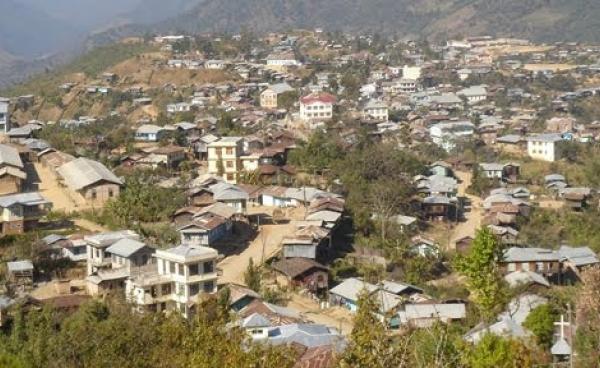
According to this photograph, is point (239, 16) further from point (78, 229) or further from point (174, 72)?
point (78, 229)

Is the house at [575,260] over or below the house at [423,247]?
below

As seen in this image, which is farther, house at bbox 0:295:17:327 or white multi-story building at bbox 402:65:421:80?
white multi-story building at bbox 402:65:421:80

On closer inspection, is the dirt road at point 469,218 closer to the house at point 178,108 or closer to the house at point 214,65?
the house at point 178,108

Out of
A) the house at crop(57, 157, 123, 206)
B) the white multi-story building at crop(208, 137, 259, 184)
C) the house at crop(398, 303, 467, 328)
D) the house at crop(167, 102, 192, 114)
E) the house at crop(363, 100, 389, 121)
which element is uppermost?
the house at crop(167, 102, 192, 114)

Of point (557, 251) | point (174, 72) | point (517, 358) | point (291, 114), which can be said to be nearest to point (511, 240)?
point (557, 251)

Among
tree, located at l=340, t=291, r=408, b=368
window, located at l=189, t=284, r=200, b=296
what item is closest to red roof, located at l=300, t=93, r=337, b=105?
window, located at l=189, t=284, r=200, b=296

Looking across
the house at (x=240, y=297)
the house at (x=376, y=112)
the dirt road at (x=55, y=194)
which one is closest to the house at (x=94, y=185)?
the dirt road at (x=55, y=194)

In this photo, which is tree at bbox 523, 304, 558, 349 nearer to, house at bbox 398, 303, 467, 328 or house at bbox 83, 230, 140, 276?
house at bbox 398, 303, 467, 328
